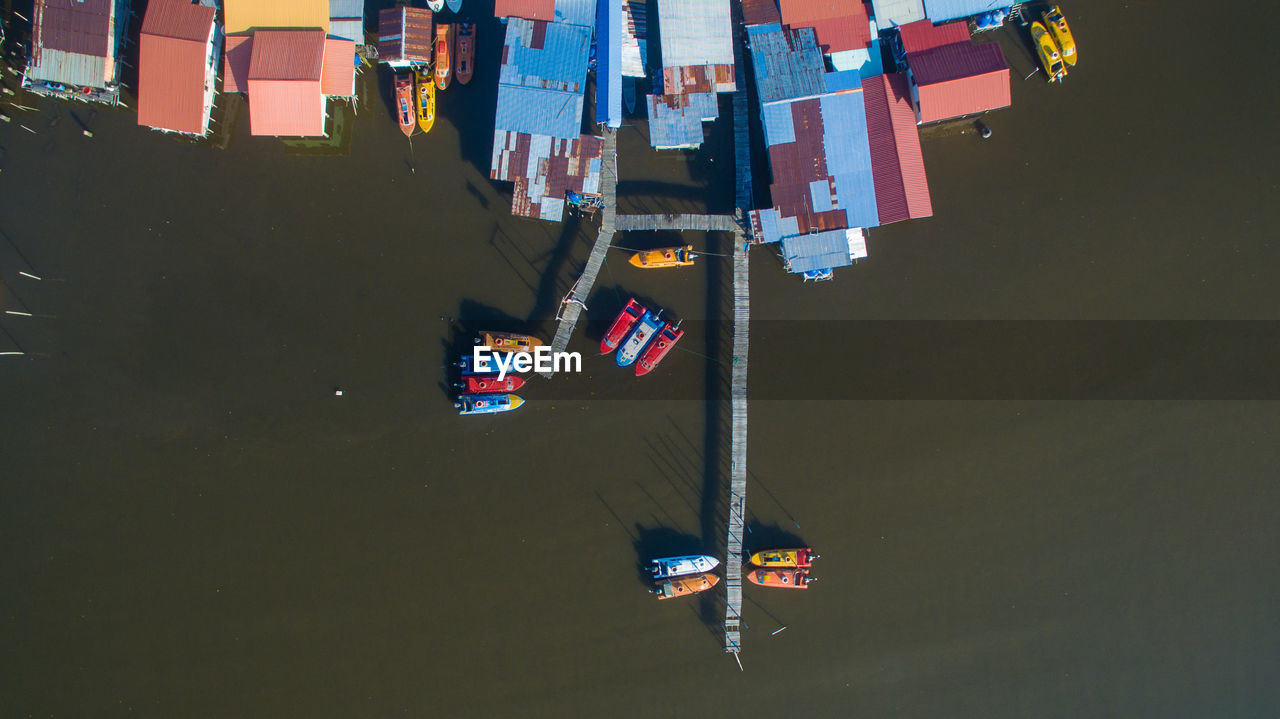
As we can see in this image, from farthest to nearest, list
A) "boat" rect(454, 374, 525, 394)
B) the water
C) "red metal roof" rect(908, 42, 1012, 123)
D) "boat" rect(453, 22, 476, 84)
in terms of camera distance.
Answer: "boat" rect(453, 22, 476, 84)
the water
"boat" rect(454, 374, 525, 394)
"red metal roof" rect(908, 42, 1012, 123)

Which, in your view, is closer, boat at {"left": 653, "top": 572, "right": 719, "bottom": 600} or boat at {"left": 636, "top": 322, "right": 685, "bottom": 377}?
boat at {"left": 653, "top": 572, "right": 719, "bottom": 600}

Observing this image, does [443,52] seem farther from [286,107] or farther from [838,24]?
[838,24]

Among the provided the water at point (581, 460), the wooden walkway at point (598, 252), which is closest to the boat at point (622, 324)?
the water at point (581, 460)

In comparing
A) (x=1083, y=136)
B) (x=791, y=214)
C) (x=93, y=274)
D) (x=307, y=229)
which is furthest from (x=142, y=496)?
(x=1083, y=136)

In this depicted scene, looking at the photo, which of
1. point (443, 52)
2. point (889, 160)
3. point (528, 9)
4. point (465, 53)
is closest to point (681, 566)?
point (889, 160)

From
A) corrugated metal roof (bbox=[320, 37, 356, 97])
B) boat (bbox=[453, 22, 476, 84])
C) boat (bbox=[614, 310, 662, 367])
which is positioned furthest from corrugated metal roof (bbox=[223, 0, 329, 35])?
boat (bbox=[614, 310, 662, 367])

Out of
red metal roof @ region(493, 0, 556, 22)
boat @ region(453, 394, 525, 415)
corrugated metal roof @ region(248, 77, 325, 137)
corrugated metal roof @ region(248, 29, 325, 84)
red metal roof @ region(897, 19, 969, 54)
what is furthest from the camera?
red metal roof @ region(493, 0, 556, 22)

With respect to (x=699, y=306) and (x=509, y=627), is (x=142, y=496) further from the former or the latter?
(x=699, y=306)

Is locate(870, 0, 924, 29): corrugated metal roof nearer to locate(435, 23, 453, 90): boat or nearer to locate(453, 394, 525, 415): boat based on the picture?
locate(435, 23, 453, 90): boat
